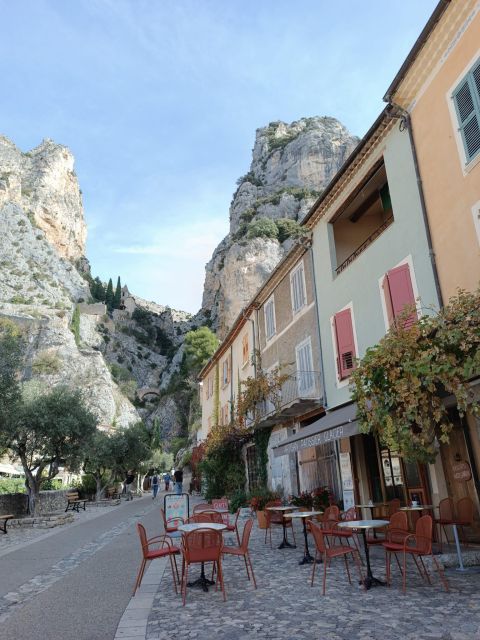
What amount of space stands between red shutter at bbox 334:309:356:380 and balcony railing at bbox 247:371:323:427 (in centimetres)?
141

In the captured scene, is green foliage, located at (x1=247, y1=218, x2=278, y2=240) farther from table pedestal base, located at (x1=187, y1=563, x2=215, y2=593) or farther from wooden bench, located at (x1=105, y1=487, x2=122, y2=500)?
table pedestal base, located at (x1=187, y1=563, x2=215, y2=593)

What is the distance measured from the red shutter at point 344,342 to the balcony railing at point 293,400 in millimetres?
1408

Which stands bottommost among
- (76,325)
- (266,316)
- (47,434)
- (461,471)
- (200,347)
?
(461,471)

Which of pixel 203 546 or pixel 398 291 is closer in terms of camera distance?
pixel 203 546

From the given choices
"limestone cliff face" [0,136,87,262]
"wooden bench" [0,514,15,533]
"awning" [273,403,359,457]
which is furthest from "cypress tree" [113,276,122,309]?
"awning" [273,403,359,457]

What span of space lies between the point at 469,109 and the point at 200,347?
51.4 metres

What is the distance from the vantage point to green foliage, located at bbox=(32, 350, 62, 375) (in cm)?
5369

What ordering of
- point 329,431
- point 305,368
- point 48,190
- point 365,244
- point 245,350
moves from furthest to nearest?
point 48,190 → point 245,350 → point 305,368 → point 365,244 → point 329,431

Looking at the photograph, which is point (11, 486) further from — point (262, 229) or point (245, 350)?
point (262, 229)

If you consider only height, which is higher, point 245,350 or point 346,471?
point 245,350

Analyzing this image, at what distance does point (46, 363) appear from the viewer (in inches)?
2126

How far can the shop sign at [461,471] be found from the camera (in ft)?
26.7

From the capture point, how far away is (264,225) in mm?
53438


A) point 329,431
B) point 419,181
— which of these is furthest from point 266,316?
point 419,181
